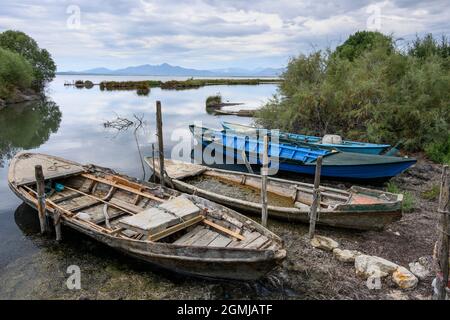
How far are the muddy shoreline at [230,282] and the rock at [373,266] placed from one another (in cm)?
19

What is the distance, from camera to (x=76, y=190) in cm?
1161

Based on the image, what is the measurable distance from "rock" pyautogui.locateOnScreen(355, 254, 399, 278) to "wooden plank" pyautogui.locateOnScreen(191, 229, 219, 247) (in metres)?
3.53

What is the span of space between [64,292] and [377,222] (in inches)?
336

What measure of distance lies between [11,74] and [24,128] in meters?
24.6

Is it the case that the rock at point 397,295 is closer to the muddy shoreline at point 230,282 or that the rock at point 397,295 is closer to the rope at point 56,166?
the muddy shoreline at point 230,282

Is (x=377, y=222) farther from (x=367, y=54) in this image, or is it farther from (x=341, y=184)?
(x=367, y=54)

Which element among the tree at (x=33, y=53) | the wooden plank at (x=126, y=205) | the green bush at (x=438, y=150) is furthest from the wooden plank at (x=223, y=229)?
the tree at (x=33, y=53)

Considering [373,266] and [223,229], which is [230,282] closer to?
[223,229]

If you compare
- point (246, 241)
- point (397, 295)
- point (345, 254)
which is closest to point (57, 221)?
point (246, 241)

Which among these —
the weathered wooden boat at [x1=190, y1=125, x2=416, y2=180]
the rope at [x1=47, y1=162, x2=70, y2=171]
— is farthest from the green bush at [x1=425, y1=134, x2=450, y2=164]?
the rope at [x1=47, y1=162, x2=70, y2=171]

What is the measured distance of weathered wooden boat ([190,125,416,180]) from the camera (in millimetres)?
12820

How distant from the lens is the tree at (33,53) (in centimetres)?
6581

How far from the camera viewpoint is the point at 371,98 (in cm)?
1844
